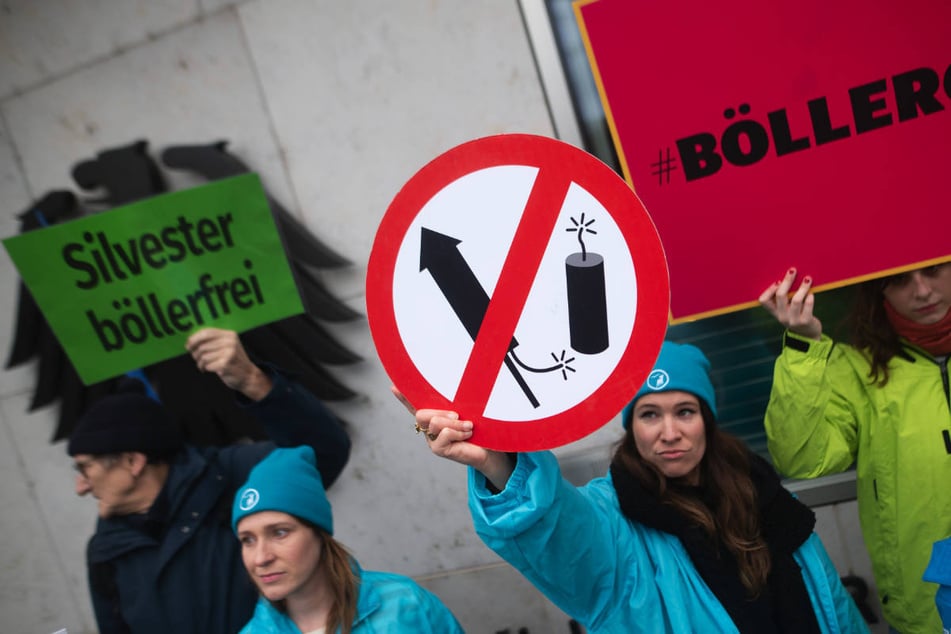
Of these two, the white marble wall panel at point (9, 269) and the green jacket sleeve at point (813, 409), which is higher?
the white marble wall panel at point (9, 269)

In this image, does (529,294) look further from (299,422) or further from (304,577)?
(299,422)

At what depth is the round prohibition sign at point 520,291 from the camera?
5.64 feet

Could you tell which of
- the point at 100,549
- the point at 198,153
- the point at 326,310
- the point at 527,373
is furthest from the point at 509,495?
the point at 198,153

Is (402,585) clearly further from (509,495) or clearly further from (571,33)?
(571,33)

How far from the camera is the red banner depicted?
2.29 meters

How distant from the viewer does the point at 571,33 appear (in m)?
3.55

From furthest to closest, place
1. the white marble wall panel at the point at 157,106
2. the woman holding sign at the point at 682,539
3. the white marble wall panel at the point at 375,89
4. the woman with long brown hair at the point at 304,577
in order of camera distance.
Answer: the white marble wall panel at the point at 157,106
the white marble wall panel at the point at 375,89
the woman with long brown hair at the point at 304,577
the woman holding sign at the point at 682,539

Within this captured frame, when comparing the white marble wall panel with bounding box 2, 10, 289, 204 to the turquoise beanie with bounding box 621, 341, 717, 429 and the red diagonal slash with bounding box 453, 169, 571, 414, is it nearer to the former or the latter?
the turquoise beanie with bounding box 621, 341, 717, 429

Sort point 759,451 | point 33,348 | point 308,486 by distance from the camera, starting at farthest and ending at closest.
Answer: point 33,348 → point 759,451 → point 308,486

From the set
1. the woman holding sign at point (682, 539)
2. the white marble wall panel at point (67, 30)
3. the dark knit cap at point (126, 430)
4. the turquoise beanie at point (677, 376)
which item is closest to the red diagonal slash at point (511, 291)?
the woman holding sign at point (682, 539)

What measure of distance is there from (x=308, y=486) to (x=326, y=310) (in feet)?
4.11

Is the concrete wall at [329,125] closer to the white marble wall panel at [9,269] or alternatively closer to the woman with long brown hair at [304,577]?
the white marble wall panel at [9,269]

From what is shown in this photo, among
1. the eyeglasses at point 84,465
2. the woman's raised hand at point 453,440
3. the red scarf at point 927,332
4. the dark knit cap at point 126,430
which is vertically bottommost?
the red scarf at point 927,332

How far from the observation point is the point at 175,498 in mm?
2959
